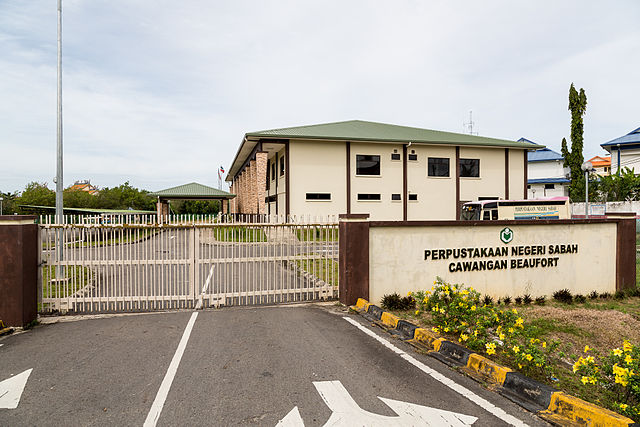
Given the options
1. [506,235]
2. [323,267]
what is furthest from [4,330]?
[506,235]

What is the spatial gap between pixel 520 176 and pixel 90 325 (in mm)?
33251

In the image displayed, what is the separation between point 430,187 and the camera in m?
30.6

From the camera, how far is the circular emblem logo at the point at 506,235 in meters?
9.46

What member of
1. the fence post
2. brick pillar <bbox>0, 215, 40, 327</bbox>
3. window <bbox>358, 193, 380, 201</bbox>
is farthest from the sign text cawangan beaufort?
window <bbox>358, 193, 380, 201</bbox>

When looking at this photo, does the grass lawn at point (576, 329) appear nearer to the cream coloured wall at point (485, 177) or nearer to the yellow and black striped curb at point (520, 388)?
the yellow and black striped curb at point (520, 388)

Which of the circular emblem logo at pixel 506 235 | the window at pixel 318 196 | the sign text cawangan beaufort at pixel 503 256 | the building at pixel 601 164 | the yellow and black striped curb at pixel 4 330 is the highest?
the building at pixel 601 164

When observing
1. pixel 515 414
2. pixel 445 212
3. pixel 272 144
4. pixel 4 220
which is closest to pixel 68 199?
pixel 272 144

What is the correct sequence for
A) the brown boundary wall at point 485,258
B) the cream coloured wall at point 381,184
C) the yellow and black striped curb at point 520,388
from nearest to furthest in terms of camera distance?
the yellow and black striped curb at point 520,388
the brown boundary wall at point 485,258
the cream coloured wall at point 381,184

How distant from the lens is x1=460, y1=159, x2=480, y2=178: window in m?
31.7

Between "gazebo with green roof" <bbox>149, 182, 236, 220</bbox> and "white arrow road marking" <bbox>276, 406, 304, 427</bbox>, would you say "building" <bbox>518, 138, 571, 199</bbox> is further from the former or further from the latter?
"white arrow road marking" <bbox>276, 406, 304, 427</bbox>

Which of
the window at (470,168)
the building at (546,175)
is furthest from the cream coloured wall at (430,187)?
the building at (546,175)

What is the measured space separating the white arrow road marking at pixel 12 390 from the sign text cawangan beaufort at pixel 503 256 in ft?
23.8

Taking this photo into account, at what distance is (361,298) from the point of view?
845cm

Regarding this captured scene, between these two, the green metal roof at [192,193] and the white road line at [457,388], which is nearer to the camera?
the white road line at [457,388]
